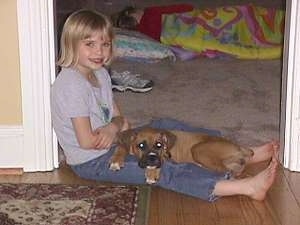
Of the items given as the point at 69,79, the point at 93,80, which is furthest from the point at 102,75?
the point at 69,79

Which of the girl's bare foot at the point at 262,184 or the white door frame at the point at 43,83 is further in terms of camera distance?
the white door frame at the point at 43,83

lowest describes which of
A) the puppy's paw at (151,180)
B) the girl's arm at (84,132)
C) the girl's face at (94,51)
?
the puppy's paw at (151,180)

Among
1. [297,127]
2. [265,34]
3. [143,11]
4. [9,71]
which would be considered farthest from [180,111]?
[143,11]

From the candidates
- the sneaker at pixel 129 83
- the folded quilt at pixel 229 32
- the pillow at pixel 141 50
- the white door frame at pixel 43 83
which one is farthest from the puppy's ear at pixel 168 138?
the folded quilt at pixel 229 32

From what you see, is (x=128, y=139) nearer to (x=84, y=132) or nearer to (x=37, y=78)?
(x=84, y=132)

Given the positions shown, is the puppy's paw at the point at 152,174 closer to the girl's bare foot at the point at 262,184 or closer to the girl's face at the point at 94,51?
the girl's bare foot at the point at 262,184

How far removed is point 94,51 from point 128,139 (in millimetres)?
312

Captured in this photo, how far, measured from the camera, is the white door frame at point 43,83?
2.37m

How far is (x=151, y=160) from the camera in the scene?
2217mm

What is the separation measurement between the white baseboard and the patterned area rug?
166 millimetres

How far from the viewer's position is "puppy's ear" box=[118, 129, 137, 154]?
91.2 inches

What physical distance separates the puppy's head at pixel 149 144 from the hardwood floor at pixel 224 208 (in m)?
0.11

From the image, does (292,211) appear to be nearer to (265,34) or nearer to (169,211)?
(169,211)

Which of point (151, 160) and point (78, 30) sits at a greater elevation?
point (78, 30)
